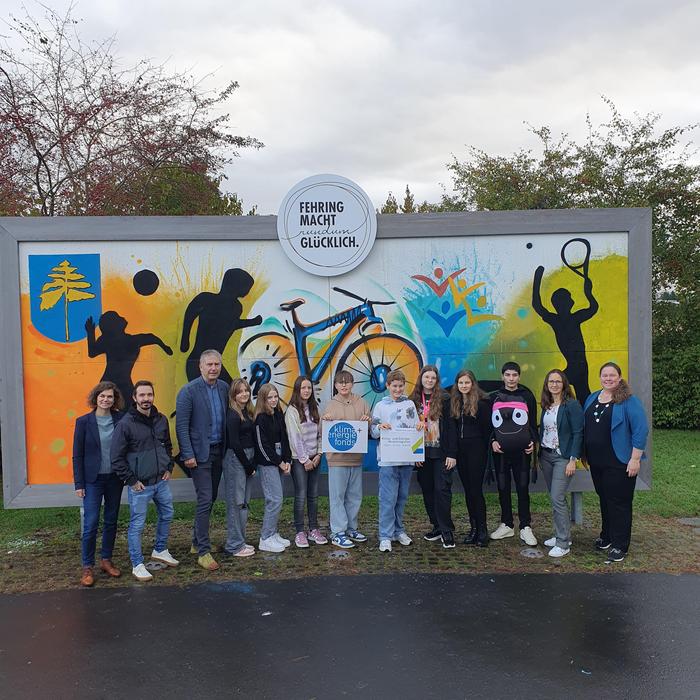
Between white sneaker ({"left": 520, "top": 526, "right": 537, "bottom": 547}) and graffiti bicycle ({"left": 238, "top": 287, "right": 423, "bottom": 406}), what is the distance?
1.96 metres

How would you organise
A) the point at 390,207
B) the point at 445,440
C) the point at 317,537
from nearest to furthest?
1. the point at 445,440
2. the point at 317,537
3. the point at 390,207

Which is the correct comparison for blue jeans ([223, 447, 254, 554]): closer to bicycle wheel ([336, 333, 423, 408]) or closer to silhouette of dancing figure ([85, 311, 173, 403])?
bicycle wheel ([336, 333, 423, 408])

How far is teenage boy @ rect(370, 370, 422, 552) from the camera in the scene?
6312 millimetres

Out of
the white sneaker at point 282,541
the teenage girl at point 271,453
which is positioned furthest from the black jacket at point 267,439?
the white sneaker at point 282,541

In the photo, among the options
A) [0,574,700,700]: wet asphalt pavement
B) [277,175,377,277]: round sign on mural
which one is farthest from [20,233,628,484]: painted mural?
[0,574,700,700]: wet asphalt pavement

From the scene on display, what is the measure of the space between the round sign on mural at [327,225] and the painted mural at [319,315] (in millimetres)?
148

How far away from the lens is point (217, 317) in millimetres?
6992

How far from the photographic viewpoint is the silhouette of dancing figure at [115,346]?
22.6 feet

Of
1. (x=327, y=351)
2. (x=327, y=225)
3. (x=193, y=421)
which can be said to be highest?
(x=327, y=225)

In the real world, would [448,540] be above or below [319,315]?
below

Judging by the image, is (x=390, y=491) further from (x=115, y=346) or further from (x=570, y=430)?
(x=115, y=346)

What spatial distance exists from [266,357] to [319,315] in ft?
2.35

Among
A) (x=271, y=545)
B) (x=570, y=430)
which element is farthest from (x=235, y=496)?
(x=570, y=430)

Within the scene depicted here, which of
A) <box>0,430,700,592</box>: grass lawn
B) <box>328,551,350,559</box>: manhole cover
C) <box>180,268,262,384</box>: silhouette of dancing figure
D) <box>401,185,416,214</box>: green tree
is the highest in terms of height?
<box>401,185,416,214</box>: green tree
